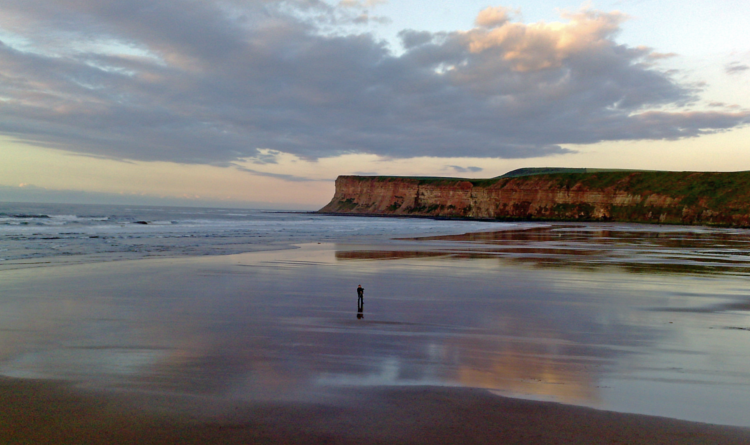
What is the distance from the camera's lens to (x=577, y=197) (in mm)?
97625

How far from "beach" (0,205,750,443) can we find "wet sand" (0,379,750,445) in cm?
2

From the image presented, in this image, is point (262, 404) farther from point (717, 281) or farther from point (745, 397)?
point (717, 281)

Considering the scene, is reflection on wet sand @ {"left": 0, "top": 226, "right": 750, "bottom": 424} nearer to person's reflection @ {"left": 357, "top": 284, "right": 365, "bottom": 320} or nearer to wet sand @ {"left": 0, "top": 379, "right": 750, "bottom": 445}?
person's reflection @ {"left": 357, "top": 284, "right": 365, "bottom": 320}

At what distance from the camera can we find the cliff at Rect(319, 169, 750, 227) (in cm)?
7644

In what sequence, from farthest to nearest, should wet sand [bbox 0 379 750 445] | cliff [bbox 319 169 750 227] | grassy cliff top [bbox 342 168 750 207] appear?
1. cliff [bbox 319 169 750 227]
2. grassy cliff top [bbox 342 168 750 207]
3. wet sand [bbox 0 379 750 445]

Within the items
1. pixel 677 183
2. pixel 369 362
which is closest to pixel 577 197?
pixel 677 183

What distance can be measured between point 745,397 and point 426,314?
526 centimetres

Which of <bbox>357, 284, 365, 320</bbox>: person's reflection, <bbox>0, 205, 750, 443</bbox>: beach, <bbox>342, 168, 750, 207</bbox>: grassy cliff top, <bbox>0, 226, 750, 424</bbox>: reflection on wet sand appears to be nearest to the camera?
<bbox>0, 205, 750, 443</bbox>: beach

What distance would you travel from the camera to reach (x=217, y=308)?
373 inches

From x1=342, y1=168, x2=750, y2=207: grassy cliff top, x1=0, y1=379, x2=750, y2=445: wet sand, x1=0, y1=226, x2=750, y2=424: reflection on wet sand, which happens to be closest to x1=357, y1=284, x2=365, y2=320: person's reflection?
x1=0, y1=226, x2=750, y2=424: reflection on wet sand

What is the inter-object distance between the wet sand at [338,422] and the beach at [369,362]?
0.07 feet

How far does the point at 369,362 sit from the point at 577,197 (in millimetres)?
102651

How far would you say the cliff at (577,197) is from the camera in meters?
76.4

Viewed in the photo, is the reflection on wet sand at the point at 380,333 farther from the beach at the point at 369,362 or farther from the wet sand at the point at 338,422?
the wet sand at the point at 338,422
